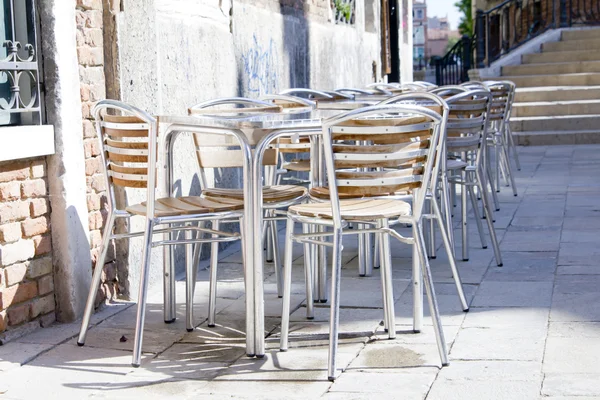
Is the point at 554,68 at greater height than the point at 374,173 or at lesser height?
greater

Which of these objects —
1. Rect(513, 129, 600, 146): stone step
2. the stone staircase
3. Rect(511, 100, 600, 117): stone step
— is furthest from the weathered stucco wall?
Rect(511, 100, 600, 117): stone step

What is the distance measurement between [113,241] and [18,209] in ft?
2.58

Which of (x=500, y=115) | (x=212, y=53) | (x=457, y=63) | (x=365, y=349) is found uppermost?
(x=457, y=63)

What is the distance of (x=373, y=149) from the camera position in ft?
11.9

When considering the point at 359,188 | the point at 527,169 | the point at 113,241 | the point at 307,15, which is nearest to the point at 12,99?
the point at 113,241

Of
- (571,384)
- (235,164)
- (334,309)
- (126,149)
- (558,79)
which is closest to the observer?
(571,384)

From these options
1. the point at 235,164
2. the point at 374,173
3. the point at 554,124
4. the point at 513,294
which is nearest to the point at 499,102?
the point at 513,294

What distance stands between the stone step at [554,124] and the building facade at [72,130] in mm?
7884

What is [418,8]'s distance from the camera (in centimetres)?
9225

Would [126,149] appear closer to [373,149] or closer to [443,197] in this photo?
[373,149]

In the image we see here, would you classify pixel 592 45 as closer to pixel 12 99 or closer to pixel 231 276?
pixel 231 276

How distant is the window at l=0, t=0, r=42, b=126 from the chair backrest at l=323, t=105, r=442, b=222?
57.2 inches

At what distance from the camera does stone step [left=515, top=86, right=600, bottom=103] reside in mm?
14016

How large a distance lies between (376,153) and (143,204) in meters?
1.12
